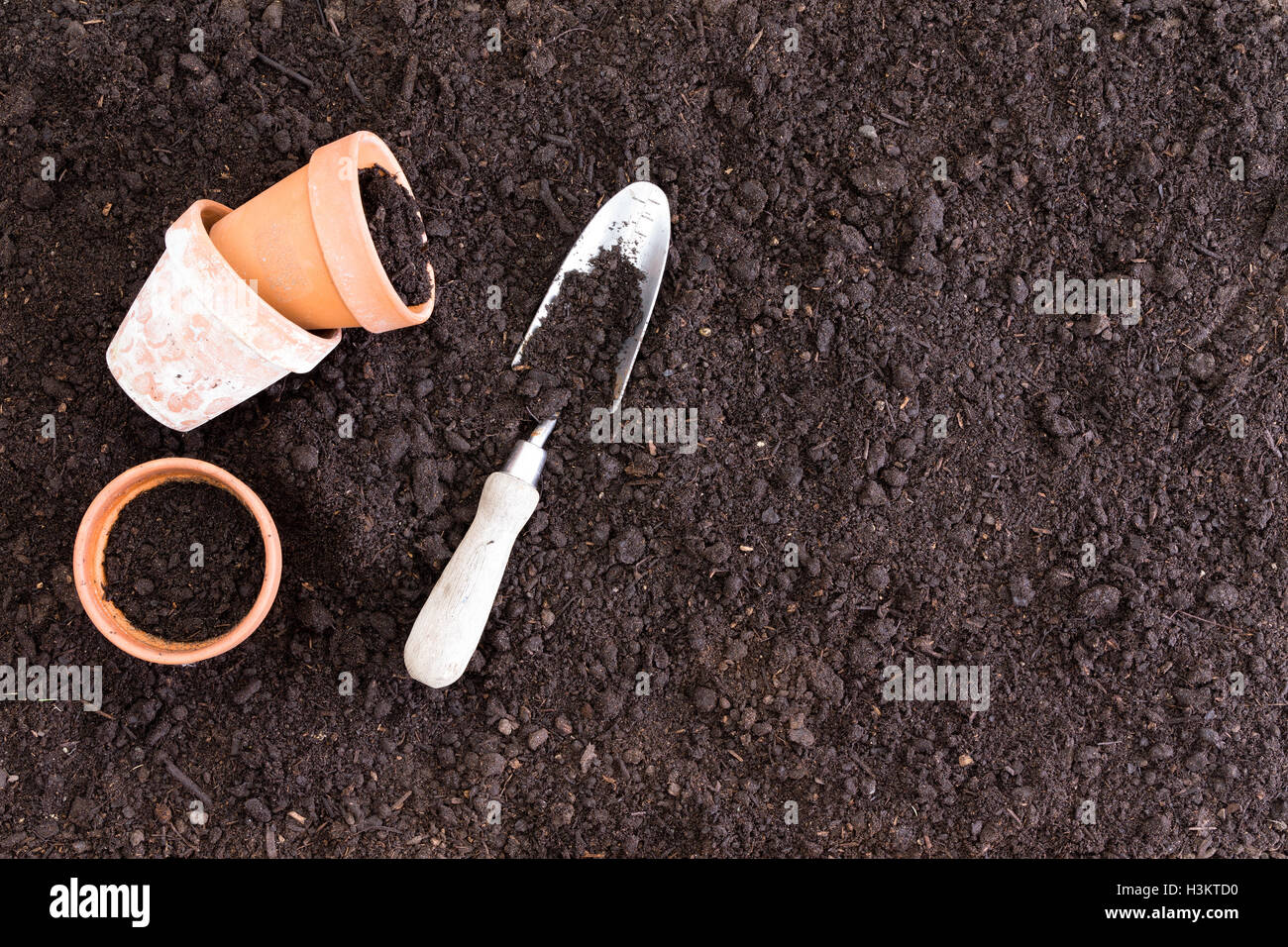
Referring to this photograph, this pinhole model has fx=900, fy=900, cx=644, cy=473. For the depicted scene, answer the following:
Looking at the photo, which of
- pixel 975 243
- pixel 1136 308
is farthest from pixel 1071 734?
pixel 975 243

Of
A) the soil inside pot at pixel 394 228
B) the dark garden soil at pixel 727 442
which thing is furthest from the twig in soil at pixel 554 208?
the soil inside pot at pixel 394 228

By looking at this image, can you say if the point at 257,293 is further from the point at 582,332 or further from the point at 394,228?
the point at 582,332

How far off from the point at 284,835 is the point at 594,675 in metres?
0.71

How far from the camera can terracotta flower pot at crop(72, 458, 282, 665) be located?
65.3 inches

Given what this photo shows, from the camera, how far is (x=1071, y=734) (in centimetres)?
190

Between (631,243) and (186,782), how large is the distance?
4.67ft

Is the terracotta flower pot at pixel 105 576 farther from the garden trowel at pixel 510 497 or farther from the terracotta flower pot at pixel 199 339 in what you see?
the garden trowel at pixel 510 497

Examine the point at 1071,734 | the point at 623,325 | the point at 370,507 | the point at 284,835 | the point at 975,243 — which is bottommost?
the point at 284,835

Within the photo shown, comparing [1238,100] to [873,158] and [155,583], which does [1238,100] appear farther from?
[155,583]

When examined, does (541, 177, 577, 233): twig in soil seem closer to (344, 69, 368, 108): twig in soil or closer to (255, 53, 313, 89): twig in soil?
(344, 69, 368, 108): twig in soil
